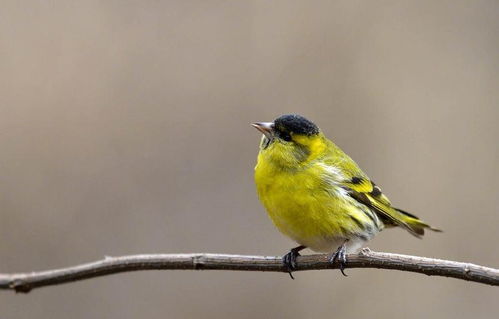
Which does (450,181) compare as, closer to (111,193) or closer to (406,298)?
(406,298)

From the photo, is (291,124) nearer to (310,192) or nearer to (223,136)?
(310,192)

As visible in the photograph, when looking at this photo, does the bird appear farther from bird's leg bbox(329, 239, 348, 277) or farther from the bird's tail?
the bird's tail

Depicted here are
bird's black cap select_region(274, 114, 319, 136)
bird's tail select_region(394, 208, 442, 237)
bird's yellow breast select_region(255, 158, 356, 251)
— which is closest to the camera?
bird's yellow breast select_region(255, 158, 356, 251)

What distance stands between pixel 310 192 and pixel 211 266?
4.46 feet

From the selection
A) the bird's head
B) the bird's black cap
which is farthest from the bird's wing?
the bird's black cap

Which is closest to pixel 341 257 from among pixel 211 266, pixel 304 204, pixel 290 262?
pixel 290 262

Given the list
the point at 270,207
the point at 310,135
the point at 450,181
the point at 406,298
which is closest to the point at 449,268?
the point at 270,207

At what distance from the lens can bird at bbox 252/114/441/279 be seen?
4918 mm

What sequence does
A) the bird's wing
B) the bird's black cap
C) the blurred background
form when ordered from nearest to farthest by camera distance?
the bird's black cap, the bird's wing, the blurred background

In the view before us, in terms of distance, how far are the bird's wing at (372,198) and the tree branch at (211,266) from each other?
4.17 ft

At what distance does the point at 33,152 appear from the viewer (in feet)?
26.4

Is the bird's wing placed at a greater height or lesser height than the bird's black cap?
lesser

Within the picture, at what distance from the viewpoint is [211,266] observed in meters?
3.85

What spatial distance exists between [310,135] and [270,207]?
72cm
